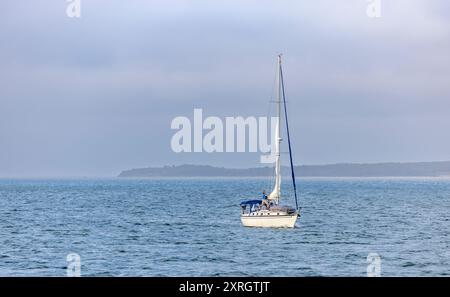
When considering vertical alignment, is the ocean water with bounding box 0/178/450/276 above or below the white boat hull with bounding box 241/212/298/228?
below

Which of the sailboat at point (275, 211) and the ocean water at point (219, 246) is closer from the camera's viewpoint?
the ocean water at point (219, 246)

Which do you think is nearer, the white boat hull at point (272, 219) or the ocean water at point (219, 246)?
the ocean water at point (219, 246)

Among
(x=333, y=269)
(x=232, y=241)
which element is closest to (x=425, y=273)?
(x=333, y=269)

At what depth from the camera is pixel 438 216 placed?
91.6m

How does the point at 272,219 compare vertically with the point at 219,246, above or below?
above

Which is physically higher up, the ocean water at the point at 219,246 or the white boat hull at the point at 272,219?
the white boat hull at the point at 272,219

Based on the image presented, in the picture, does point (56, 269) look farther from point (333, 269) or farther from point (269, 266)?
point (333, 269)

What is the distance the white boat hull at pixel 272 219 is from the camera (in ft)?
193

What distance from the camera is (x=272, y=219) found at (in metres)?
58.8

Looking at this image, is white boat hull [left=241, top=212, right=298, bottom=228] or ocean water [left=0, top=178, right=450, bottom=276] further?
white boat hull [left=241, top=212, right=298, bottom=228]

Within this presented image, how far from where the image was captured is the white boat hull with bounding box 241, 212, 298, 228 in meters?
58.7

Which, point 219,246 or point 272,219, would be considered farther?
point 272,219
